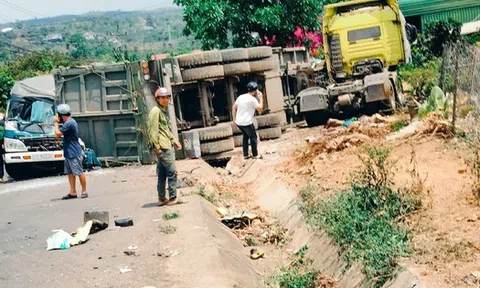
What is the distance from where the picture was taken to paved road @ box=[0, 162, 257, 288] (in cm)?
830

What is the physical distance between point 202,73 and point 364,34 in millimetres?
5495

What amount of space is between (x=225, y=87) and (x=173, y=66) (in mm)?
1995

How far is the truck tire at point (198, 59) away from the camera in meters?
18.3

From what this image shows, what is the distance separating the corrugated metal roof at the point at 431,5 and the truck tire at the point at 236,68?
68.1 feet

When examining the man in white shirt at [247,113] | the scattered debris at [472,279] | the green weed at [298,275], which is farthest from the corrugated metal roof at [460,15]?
the scattered debris at [472,279]

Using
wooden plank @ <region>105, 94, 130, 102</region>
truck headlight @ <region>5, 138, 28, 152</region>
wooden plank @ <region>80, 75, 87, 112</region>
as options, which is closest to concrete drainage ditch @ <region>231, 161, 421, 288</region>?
wooden plank @ <region>105, 94, 130, 102</region>

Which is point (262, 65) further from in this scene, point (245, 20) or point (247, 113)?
point (245, 20)

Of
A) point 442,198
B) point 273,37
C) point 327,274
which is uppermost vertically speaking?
point 273,37

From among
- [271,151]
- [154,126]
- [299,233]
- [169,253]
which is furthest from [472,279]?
[271,151]

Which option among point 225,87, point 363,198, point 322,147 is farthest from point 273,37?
point 363,198

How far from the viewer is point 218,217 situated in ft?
41.0

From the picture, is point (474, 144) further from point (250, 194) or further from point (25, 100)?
point (25, 100)

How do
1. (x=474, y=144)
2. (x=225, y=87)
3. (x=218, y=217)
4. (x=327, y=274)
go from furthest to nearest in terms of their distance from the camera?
(x=225, y=87) < (x=218, y=217) < (x=474, y=144) < (x=327, y=274)

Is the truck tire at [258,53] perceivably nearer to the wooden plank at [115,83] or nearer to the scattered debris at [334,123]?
the scattered debris at [334,123]
